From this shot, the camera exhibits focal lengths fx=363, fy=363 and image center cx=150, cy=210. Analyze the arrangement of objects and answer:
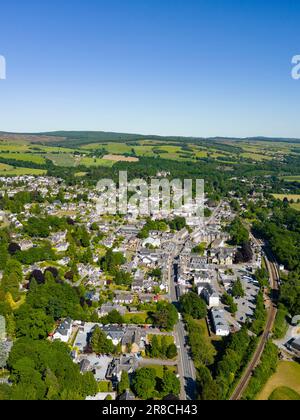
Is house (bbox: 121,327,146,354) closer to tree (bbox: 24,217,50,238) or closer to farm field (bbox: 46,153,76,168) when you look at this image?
tree (bbox: 24,217,50,238)

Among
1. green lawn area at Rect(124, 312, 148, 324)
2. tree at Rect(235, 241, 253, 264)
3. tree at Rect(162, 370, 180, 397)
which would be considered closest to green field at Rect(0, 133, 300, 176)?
tree at Rect(235, 241, 253, 264)

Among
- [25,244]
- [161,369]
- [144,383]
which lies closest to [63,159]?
[25,244]

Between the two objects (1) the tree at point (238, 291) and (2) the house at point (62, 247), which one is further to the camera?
(2) the house at point (62, 247)

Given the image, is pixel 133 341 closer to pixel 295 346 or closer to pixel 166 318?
pixel 166 318

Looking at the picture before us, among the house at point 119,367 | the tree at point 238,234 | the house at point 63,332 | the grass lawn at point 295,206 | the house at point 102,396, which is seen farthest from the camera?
the grass lawn at point 295,206

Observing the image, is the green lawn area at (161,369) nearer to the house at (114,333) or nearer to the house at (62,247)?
the house at (114,333)

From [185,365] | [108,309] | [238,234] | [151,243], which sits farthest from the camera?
[238,234]

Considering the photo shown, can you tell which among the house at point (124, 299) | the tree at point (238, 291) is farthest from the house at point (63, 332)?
the tree at point (238, 291)
